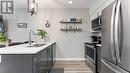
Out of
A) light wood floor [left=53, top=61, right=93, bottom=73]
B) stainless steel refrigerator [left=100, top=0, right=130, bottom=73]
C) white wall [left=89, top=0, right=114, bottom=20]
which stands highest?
white wall [left=89, top=0, right=114, bottom=20]

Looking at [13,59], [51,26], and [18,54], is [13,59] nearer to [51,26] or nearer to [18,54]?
[18,54]

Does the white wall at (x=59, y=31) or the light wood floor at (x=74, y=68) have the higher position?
the white wall at (x=59, y=31)

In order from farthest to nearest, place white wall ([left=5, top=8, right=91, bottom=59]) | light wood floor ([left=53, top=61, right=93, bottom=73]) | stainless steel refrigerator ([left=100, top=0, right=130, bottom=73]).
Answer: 1. white wall ([left=5, top=8, right=91, bottom=59])
2. light wood floor ([left=53, top=61, right=93, bottom=73])
3. stainless steel refrigerator ([left=100, top=0, right=130, bottom=73])

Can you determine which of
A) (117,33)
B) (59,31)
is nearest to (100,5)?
(59,31)

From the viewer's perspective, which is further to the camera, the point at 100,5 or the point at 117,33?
the point at 100,5

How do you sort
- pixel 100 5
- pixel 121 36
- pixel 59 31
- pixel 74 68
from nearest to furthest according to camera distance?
pixel 121 36 → pixel 100 5 → pixel 74 68 → pixel 59 31

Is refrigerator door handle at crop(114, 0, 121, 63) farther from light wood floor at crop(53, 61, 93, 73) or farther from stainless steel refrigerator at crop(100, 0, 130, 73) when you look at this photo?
light wood floor at crop(53, 61, 93, 73)

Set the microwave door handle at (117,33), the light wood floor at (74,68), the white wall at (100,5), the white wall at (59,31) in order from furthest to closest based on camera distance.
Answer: the white wall at (59,31)
the light wood floor at (74,68)
the white wall at (100,5)
the microwave door handle at (117,33)

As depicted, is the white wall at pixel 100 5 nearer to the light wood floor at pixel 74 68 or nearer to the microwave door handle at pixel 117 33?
the light wood floor at pixel 74 68

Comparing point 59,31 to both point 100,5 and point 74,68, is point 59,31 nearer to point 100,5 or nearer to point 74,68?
point 74,68

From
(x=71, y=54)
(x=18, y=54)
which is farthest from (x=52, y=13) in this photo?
(x=18, y=54)

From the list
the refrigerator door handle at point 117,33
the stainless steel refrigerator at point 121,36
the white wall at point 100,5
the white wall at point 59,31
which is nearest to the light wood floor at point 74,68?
the white wall at point 59,31

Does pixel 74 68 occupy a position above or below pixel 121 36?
below

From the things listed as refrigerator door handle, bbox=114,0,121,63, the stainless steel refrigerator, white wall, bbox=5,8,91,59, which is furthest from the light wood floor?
refrigerator door handle, bbox=114,0,121,63
